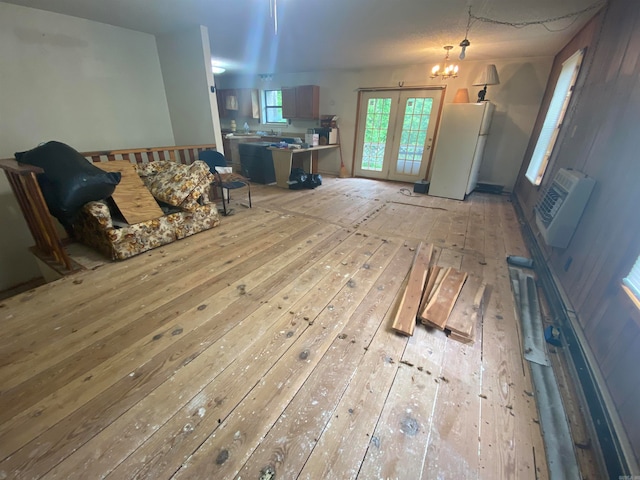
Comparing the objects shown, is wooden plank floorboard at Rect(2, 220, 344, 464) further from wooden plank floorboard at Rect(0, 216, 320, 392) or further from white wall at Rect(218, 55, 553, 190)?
white wall at Rect(218, 55, 553, 190)

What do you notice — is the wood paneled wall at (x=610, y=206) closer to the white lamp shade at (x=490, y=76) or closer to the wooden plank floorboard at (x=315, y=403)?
the wooden plank floorboard at (x=315, y=403)

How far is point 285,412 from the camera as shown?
1.22m

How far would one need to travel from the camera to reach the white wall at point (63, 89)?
3028 millimetres

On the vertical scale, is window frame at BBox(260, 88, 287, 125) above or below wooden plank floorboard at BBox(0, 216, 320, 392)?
above

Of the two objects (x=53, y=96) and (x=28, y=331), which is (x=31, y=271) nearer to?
(x=53, y=96)

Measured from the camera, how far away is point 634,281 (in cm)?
125

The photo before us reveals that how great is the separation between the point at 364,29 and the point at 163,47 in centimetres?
304

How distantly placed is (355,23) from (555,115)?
2852 mm

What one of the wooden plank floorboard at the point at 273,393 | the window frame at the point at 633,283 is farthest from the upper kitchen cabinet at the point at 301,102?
the window frame at the point at 633,283

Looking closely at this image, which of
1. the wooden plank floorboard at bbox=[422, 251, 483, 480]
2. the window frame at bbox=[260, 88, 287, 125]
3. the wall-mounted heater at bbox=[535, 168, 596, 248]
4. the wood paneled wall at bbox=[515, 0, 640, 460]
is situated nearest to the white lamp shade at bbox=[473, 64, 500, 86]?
the wood paneled wall at bbox=[515, 0, 640, 460]

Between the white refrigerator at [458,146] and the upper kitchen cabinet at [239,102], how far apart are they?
203 inches

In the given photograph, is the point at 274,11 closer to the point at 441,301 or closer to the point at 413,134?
the point at 441,301

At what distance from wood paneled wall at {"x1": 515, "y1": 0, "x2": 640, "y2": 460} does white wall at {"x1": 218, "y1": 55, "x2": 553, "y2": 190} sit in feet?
6.39

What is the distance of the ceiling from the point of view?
106 inches
